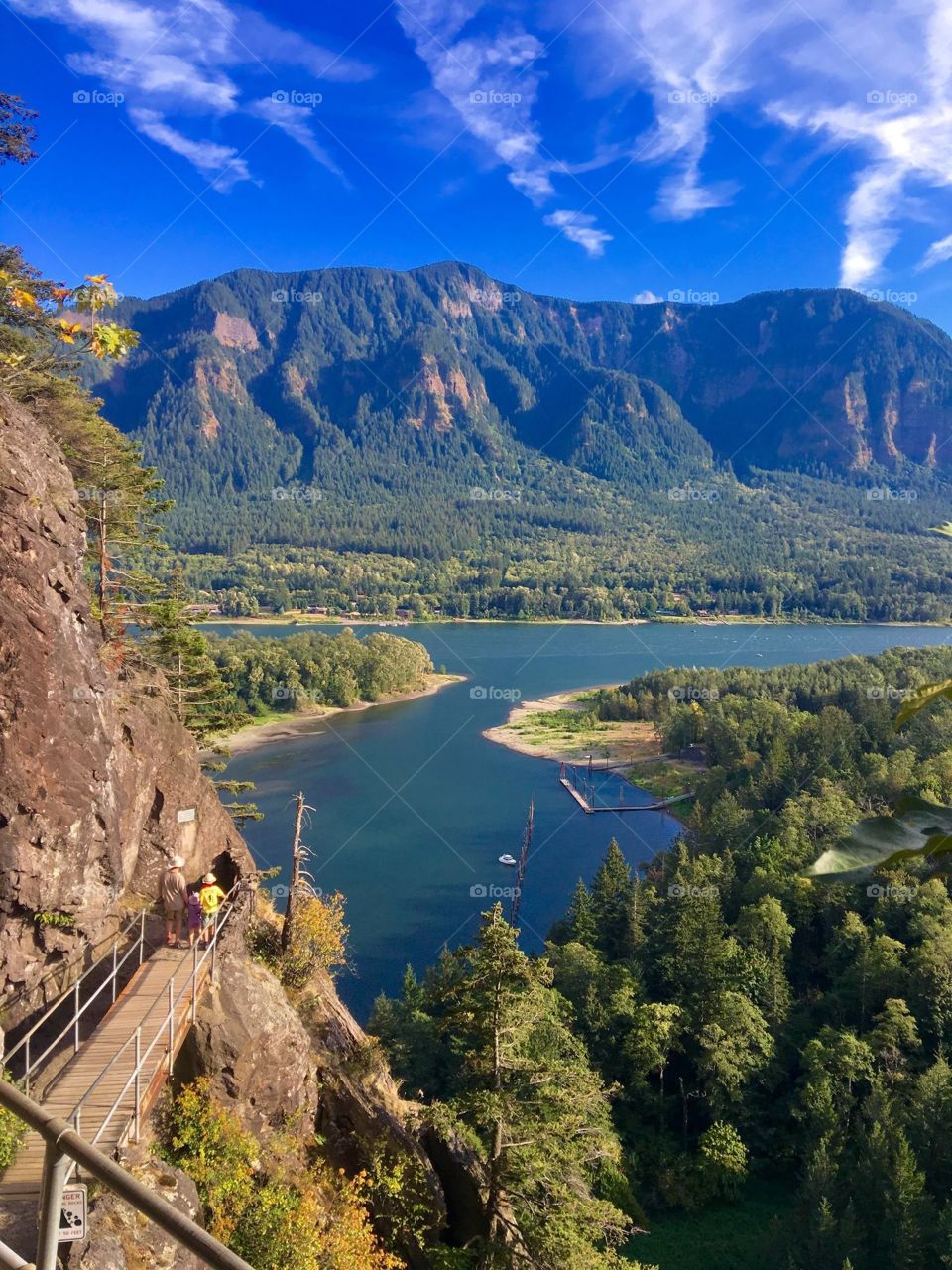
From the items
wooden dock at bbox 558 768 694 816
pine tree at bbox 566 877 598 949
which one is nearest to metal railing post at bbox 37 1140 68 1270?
pine tree at bbox 566 877 598 949

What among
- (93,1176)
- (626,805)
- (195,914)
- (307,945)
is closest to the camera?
(93,1176)

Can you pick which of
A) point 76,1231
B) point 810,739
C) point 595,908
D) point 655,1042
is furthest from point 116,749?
point 810,739

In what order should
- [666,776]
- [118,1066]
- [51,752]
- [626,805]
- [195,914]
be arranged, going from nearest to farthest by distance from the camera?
1. [118,1066]
2. [51,752]
3. [195,914]
4. [626,805]
5. [666,776]

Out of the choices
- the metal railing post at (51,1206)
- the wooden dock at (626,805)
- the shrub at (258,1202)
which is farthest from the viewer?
the wooden dock at (626,805)

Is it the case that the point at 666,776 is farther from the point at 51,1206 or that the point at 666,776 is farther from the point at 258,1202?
the point at 51,1206

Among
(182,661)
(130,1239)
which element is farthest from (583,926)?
(130,1239)

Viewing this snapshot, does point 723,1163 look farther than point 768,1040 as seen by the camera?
No

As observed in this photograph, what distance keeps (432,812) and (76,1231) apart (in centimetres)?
5076

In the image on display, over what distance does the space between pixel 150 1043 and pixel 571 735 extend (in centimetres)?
6452

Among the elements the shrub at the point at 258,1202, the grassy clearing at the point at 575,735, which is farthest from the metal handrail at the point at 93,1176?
the grassy clearing at the point at 575,735

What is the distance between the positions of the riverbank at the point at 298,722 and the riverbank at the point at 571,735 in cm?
1233

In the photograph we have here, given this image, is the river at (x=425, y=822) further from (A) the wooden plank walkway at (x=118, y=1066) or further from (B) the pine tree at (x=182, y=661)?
(A) the wooden plank walkway at (x=118, y=1066)

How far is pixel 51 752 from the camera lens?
39.7ft

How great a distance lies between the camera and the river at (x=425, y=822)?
3719 centimetres
